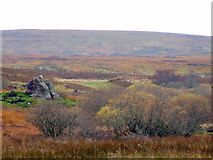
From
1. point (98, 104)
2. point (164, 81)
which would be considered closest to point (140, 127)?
point (98, 104)

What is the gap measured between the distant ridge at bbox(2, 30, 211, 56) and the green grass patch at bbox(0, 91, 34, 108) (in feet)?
364

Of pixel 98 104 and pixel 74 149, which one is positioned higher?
pixel 74 149

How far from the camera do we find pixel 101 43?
152250mm

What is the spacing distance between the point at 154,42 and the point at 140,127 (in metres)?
149

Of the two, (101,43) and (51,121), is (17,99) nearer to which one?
(51,121)

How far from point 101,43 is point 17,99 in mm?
136503

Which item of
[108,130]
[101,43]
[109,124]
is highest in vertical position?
[101,43]

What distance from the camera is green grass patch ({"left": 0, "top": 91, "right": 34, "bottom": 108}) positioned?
17984 millimetres

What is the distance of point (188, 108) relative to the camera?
716 inches

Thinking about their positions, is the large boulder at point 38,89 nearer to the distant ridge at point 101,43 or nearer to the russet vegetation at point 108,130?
the russet vegetation at point 108,130

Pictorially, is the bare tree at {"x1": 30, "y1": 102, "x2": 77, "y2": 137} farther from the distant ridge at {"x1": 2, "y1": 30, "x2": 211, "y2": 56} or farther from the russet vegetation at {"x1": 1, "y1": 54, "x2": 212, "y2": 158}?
the distant ridge at {"x1": 2, "y1": 30, "x2": 211, "y2": 56}

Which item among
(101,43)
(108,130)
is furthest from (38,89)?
(101,43)

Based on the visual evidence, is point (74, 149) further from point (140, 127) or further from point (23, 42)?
point (23, 42)

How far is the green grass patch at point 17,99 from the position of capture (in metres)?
18.0
